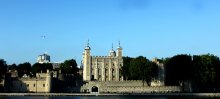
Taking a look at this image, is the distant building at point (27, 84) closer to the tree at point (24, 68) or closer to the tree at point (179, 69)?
the tree at point (179, 69)

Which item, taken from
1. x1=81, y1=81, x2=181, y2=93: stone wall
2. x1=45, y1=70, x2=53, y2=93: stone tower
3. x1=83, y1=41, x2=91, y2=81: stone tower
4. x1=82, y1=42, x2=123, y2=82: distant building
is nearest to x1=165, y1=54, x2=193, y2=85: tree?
x1=81, y1=81, x2=181, y2=93: stone wall

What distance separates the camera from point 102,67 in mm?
111188

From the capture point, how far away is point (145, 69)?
96.9 metres

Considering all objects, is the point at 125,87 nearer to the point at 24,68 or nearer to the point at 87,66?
the point at 87,66

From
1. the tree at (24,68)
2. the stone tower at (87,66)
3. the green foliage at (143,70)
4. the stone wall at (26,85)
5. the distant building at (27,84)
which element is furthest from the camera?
the tree at (24,68)

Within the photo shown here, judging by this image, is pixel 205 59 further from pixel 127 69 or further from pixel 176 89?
pixel 127 69

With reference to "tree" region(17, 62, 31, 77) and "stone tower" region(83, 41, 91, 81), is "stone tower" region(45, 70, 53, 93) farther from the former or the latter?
"tree" region(17, 62, 31, 77)

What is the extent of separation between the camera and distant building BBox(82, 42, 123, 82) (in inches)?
4363

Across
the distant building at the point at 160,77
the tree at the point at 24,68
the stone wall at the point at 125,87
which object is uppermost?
the tree at the point at 24,68

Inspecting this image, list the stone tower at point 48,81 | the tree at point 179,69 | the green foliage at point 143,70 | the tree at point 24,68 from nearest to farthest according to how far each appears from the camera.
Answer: the tree at point 179,69
the stone tower at point 48,81
the green foliage at point 143,70
the tree at point 24,68

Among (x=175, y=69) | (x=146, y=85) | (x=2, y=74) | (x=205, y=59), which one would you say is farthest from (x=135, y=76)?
(x=2, y=74)

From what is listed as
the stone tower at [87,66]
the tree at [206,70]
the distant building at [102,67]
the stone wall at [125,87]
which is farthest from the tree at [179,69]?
the stone tower at [87,66]

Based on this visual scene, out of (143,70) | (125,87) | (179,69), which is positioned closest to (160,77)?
(143,70)

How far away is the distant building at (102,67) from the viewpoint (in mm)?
110812
